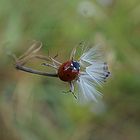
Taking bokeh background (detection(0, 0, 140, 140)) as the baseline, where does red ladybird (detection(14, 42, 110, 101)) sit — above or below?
below

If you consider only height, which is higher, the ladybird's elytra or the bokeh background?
the bokeh background

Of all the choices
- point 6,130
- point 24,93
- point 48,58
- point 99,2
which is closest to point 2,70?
point 24,93

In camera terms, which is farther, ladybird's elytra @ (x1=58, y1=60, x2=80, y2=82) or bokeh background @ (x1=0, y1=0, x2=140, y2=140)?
bokeh background @ (x1=0, y1=0, x2=140, y2=140)

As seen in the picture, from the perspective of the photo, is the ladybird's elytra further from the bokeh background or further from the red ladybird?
the bokeh background

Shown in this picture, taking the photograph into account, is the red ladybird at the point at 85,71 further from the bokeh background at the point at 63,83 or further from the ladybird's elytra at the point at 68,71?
the bokeh background at the point at 63,83

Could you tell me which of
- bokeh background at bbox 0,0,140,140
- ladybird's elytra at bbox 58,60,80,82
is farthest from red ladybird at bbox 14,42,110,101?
bokeh background at bbox 0,0,140,140

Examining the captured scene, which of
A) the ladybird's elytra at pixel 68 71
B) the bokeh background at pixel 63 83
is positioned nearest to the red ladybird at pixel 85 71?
the ladybird's elytra at pixel 68 71

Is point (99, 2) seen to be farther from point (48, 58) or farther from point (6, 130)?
point (48, 58)
